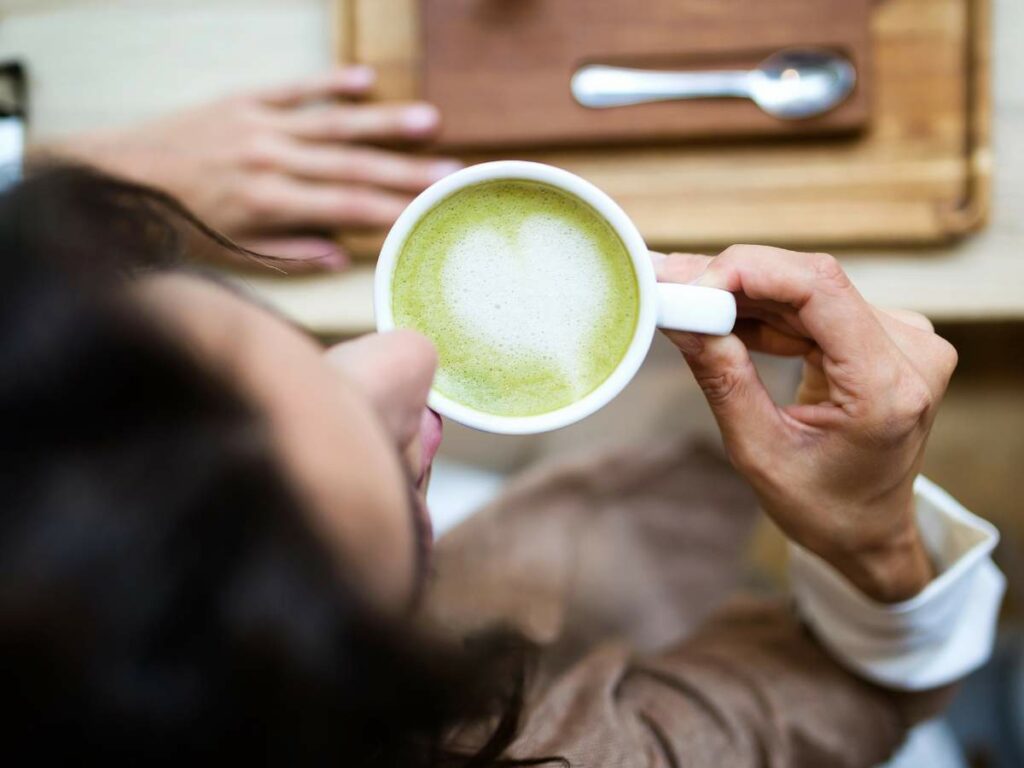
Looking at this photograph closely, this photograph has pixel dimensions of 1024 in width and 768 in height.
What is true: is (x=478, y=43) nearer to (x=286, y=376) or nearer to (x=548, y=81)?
(x=548, y=81)

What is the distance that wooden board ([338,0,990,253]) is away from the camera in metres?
0.82

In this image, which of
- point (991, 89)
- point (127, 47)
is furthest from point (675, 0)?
point (127, 47)

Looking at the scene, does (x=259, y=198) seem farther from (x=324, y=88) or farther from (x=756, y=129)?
(x=756, y=129)

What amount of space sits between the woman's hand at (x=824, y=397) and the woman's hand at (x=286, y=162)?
0.39 m

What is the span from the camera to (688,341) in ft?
1.82

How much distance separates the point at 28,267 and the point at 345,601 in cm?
24

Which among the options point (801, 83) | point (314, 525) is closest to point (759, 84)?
point (801, 83)

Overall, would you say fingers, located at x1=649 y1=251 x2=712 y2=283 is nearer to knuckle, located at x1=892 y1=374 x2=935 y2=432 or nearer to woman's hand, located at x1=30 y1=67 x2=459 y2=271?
knuckle, located at x1=892 y1=374 x2=935 y2=432

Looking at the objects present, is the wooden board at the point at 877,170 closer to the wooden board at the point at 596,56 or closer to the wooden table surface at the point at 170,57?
the wooden board at the point at 596,56

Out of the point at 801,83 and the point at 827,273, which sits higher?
the point at 801,83

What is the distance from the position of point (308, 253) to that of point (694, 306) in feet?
1.68

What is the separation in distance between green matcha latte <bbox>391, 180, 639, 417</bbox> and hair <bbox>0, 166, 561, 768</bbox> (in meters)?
0.21

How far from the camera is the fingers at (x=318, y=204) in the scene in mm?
865

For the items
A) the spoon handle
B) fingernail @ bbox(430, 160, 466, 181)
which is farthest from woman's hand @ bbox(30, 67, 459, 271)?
the spoon handle
